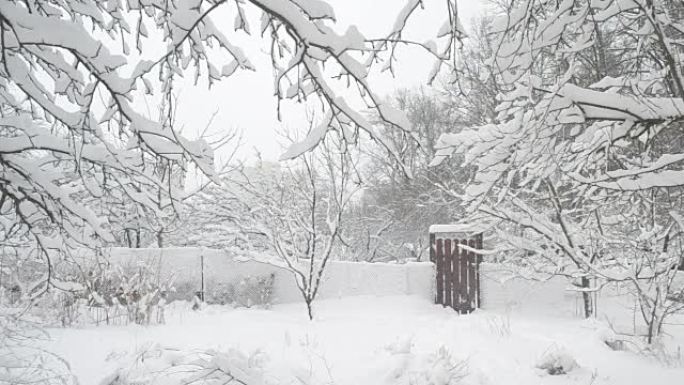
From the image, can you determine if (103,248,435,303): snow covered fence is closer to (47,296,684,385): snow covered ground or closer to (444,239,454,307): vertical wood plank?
(444,239,454,307): vertical wood plank

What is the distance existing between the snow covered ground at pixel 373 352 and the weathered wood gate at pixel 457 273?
106 inches

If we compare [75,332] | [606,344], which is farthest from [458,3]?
[75,332]

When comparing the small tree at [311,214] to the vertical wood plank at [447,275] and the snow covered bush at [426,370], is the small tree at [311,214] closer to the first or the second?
the vertical wood plank at [447,275]

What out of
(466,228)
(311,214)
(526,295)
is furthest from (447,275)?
(311,214)

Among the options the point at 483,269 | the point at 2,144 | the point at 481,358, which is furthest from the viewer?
the point at 483,269

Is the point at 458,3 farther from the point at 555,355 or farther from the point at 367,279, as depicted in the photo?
the point at 367,279

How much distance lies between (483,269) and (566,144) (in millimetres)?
6078

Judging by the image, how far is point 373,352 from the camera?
14.1 ft

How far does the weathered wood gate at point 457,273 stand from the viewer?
901 centimetres

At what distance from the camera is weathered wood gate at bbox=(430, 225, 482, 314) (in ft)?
29.6

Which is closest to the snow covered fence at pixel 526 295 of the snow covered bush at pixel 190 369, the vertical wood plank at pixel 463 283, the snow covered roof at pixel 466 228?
the vertical wood plank at pixel 463 283

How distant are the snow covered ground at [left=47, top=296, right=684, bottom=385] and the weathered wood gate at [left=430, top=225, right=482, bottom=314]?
2.70 meters

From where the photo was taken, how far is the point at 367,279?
1004cm

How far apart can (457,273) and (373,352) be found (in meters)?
5.17
